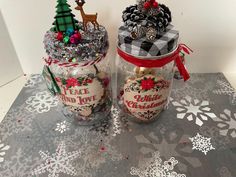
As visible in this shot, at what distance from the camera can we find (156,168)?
44 centimetres

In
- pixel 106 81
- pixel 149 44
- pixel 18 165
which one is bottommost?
pixel 18 165

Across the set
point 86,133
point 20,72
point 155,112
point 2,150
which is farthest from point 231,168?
point 20,72

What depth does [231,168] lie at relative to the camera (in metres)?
0.43

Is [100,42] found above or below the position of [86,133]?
above

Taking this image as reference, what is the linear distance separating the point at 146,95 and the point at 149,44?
10 cm

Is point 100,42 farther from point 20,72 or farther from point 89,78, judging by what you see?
point 20,72

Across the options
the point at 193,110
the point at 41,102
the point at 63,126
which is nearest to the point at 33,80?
the point at 41,102

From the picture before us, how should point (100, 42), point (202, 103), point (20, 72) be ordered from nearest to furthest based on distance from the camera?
point (100, 42) → point (202, 103) → point (20, 72)

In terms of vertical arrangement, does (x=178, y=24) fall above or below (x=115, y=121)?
above

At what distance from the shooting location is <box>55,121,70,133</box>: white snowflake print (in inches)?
20.5

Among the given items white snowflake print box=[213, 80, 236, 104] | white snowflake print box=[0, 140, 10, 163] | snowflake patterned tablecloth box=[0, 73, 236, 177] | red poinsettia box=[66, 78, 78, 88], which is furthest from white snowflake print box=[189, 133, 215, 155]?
white snowflake print box=[0, 140, 10, 163]

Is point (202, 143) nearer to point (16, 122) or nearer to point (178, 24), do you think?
point (178, 24)

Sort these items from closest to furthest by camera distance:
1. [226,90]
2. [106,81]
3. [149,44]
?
1. [149,44]
2. [106,81]
3. [226,90]

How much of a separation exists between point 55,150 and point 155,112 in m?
0.22
